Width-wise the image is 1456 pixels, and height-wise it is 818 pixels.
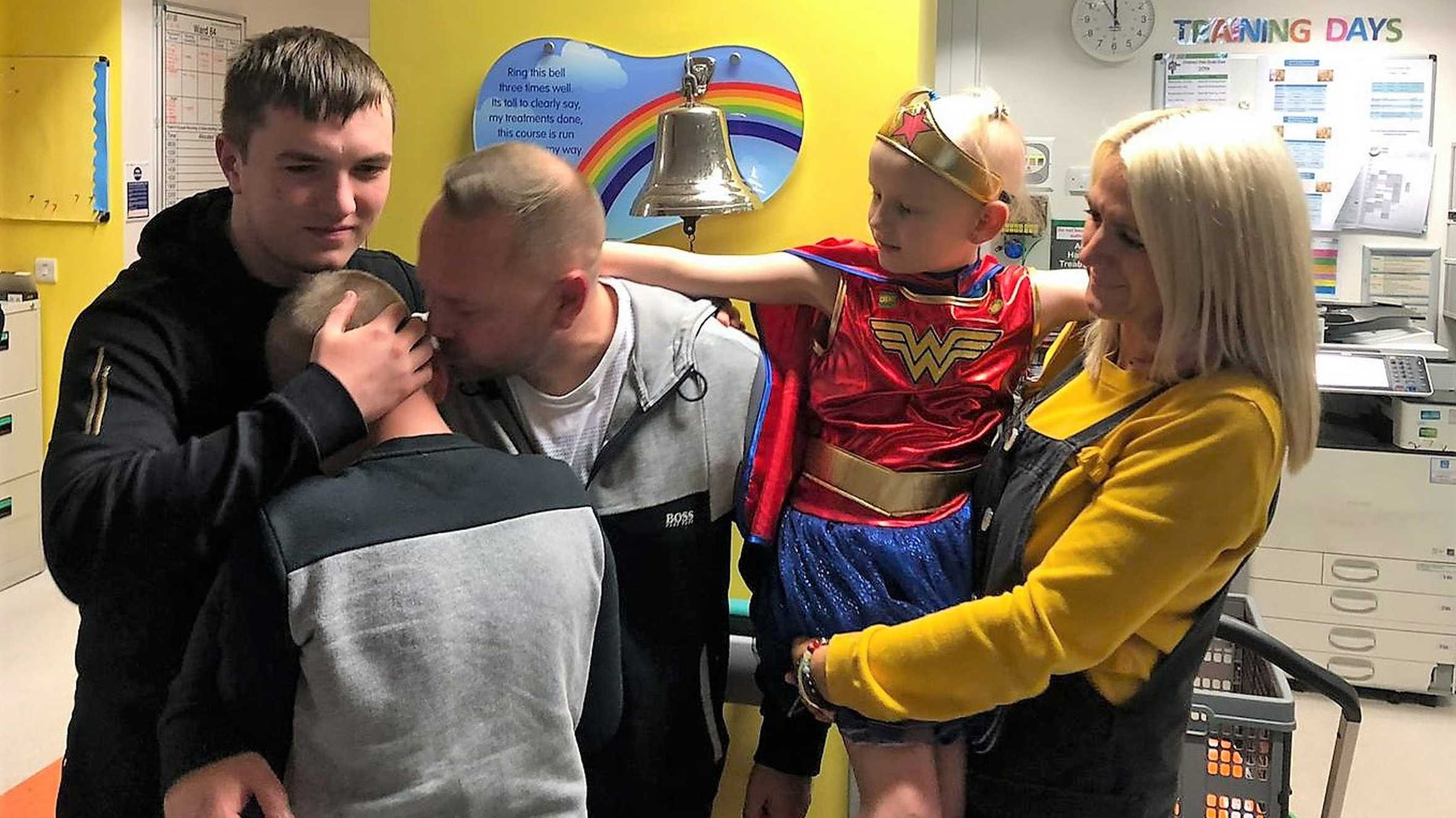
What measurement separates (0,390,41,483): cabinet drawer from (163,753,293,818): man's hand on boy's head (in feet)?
14.2

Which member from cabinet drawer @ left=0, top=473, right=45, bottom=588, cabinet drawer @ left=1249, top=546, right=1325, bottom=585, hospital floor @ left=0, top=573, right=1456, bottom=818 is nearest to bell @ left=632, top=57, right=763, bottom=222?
hospital floor @ left=0, top=573, right=1456, bottom=818

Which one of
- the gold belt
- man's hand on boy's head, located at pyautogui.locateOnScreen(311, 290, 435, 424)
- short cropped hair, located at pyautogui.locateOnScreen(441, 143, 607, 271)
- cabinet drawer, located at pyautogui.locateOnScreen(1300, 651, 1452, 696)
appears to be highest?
short cropped hair, located at pyautogui.locateOnScreen(441, 143, 607, 271)

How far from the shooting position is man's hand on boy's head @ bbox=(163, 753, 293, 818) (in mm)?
1117

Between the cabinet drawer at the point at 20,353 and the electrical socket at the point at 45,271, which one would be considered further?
the electrical socket at the point at 45,271

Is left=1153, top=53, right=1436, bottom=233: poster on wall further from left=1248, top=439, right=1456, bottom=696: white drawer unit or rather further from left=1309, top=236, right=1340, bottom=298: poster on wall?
left=1248, top=439, right=1456, bottom=696: white drawer unit

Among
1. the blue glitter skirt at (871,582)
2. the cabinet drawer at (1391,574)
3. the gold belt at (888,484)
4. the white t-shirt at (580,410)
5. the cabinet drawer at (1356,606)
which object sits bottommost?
the cabinet drawer at (1356,606)

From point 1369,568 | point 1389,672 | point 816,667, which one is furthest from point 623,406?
point 1389,672

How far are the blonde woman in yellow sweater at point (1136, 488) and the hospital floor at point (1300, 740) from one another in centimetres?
255

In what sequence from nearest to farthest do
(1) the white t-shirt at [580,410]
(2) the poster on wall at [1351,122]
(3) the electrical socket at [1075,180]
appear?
(1) the white t-shirt at [580,410] → (2) the poster on wall at [1351,122] → (3) the electrical socket at [1075,180]

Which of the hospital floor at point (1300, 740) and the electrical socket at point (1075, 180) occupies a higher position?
the electrical socket at point (1075, 180)

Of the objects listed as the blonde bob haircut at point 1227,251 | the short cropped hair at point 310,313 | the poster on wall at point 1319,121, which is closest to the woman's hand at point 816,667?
the blonde bob haircut at point 1227,251

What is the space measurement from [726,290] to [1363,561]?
3.57 m

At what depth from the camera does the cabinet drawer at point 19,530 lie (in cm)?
487

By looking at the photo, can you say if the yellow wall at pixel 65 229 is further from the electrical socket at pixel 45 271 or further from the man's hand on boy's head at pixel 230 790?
the man's hand on boy's head at pixel 230 790
